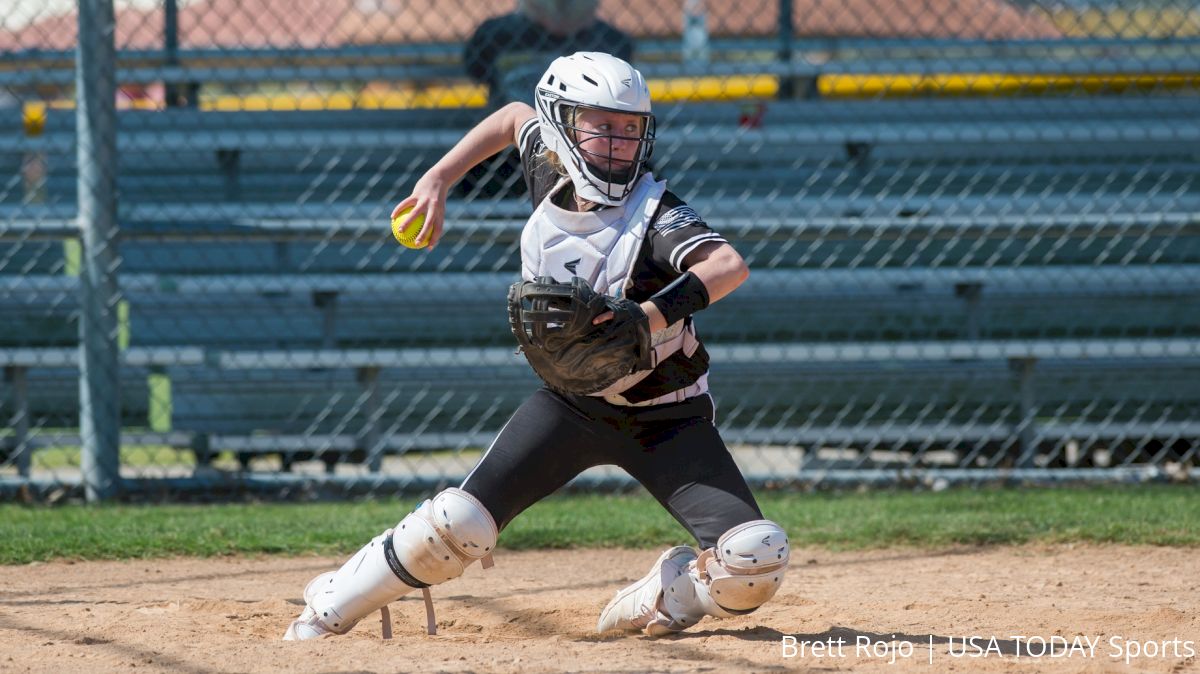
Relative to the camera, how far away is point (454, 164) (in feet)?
12.0

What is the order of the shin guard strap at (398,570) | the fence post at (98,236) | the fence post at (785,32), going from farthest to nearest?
the fence post at (785,32) → the fence post at (98,236) → the shin guard strap at (398,570)

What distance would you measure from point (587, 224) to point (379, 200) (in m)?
3.96

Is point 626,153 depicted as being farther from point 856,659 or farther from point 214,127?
point 214,127

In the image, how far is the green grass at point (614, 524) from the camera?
15.8 feet

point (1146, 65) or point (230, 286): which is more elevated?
point (1146, 65)

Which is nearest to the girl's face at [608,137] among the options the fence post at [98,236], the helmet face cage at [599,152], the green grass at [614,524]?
the helmet face cage at [599,152]

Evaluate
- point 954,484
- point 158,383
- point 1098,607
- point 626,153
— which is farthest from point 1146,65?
point 158,383

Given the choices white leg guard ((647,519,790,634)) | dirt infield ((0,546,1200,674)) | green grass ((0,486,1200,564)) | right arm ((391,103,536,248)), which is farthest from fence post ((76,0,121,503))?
white leg guard ((647,519,790,634))

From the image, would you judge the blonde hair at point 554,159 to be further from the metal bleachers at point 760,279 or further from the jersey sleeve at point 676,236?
the metal bleachers at point 760,279

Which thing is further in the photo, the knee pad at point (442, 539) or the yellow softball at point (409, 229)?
the yellow softball at point (409, 229)

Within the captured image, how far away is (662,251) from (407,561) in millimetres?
988

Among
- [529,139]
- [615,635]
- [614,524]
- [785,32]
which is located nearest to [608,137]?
[529,139]

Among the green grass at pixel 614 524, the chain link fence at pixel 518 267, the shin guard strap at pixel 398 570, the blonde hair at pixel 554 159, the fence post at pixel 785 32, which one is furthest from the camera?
the fence post at pixel 785 32

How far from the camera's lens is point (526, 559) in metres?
4.80
